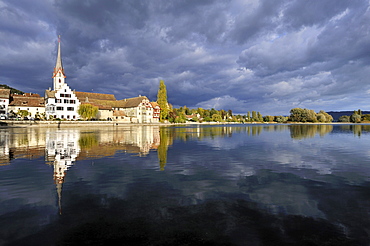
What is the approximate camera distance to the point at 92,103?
120 meters

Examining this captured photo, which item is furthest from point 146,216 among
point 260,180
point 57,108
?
point 57,108

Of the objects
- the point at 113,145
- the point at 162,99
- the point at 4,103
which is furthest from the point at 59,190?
the point at 162,99

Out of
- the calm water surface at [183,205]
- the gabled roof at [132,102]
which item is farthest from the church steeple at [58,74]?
the calm water surface at [183,205]

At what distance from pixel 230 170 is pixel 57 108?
350 feet

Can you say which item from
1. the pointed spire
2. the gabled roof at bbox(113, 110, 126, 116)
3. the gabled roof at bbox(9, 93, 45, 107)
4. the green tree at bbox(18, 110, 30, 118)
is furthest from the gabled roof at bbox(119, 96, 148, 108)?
Result: the green tree at bbox(18, 110, 30, 118)

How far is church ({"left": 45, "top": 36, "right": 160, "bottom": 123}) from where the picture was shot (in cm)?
10156

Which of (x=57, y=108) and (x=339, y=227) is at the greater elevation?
(x=57, y=108)

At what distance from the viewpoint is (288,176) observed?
1253cm

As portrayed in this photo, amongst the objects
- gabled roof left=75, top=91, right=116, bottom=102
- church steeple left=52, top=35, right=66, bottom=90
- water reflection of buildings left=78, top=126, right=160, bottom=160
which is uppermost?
church steeple left=52, top=35, right=66, bottom=90

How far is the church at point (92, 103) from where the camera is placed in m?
102

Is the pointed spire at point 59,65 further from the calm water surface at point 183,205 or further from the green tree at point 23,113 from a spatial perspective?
the calm water surface at point 183,205

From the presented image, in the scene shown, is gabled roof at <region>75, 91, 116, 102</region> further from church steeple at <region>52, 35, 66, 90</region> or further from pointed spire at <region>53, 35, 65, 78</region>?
pointed spire at <region>53, 35, 65, 78</region>

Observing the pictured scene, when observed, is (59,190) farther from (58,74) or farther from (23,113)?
(58,74)

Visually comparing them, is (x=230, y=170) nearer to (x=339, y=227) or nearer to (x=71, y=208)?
(x=339, y=227)
